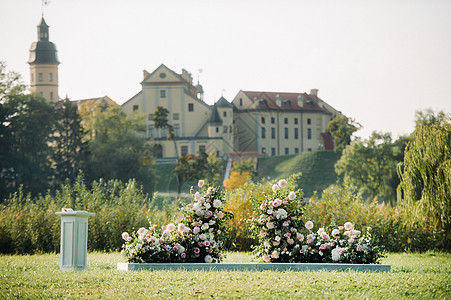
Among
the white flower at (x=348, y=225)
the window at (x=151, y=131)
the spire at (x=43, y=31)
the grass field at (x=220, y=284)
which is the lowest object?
the grass field at (x=220, y=284)

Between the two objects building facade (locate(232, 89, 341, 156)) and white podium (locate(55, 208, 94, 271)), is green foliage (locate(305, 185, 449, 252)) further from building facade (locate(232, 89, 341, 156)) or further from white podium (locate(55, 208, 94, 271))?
building facade (locate(232, 89, 341, 156))

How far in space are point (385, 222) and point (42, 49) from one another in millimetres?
90479

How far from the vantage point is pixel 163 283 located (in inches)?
362

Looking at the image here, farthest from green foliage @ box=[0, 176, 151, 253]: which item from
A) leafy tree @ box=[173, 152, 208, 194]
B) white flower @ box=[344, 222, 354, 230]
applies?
leafy tree @ box=[173, 152, 208, 194]

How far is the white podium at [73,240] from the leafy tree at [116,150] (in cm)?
4535

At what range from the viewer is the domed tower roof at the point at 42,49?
A: 326ft

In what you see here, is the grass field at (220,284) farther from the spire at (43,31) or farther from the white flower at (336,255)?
the spire at (43,31)

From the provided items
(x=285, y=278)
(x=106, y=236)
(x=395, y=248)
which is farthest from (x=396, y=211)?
(x=285, y=278)

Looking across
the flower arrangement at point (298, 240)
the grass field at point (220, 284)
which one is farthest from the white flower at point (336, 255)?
the grass field at point (220, 284)

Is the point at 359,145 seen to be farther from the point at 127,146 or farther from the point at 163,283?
the point at 163,283

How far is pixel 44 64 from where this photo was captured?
100188 millimetres

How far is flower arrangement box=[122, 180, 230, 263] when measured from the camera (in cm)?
1146

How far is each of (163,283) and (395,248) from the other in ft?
32.2

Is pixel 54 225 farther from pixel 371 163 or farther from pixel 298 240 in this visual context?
pixel 371 163
